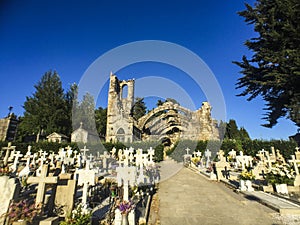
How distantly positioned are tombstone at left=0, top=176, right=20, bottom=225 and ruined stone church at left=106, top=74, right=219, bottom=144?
2074 centimetres

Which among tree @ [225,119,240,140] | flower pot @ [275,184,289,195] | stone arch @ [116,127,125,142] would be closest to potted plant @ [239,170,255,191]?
flower pot @ [275,184,289,195]

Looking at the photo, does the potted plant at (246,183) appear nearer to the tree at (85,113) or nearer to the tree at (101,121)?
the tree at (85,113)

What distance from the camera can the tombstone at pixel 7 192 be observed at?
9.37ft

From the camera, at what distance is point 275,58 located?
470 inches

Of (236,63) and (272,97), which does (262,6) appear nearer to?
(236,63)

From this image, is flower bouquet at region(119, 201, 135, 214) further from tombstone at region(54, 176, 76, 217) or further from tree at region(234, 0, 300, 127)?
tree at region(234, 0, 300, 127)

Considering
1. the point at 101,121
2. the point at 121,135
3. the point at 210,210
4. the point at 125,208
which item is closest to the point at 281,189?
the point at 210,210

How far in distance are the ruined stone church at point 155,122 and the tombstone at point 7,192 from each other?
20.7 m

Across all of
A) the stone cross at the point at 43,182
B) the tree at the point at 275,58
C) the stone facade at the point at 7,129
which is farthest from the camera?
the stone facade at the point at 7,129

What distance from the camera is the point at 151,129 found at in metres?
29.6

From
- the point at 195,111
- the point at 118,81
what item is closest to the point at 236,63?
the point at 195,111

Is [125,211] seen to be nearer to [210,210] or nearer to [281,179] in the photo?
[210,210]

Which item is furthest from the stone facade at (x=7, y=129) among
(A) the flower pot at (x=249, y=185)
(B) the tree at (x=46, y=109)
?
(A) the flower pot at (x=249, y=185)

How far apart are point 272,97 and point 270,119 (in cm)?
194
